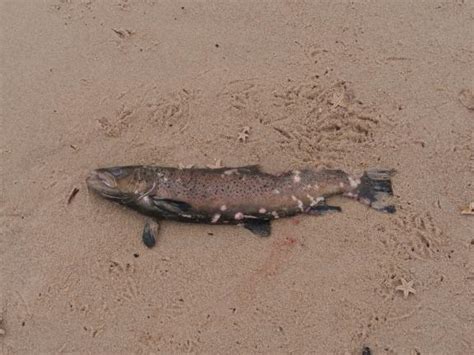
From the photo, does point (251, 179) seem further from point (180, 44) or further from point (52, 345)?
point (52, 345)

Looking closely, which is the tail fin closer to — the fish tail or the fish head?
the fish tail

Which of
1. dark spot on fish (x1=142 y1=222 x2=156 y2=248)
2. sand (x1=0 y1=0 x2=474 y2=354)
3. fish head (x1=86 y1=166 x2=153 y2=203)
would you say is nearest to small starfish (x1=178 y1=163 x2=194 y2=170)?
sand (x1=0 y1=0 x2=474 y2=354)

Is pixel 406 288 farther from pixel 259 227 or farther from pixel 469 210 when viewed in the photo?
pixel 259 227

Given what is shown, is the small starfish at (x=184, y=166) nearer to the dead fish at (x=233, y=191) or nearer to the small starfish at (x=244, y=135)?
the dead fish at (x=233, y=191)

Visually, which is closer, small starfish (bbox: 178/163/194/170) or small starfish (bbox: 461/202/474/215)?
small starfish (bbox: 461/202/474/215)

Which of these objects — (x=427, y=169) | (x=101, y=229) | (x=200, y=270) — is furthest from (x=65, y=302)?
(x=427, y=169)

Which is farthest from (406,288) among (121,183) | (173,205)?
(121,183)
